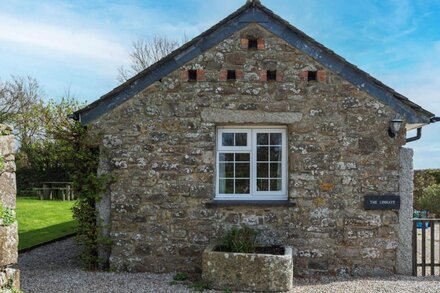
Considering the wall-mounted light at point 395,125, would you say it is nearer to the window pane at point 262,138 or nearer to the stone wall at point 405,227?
the stone wall at point 405,227

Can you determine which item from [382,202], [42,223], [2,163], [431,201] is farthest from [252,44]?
[431,201]

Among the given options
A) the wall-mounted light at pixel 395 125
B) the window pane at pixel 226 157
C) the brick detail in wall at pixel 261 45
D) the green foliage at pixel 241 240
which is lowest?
the green foliage at pixel 241 240

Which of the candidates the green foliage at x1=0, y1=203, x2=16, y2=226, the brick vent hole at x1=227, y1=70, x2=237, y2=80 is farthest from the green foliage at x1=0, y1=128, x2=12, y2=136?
the brick vent hole at x1=227, y1=70, x2=237, y2=80

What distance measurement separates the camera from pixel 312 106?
8.55 m

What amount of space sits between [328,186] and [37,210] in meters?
14.8

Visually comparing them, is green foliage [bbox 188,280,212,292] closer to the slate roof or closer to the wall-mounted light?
the slate roof

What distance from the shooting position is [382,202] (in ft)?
27.6

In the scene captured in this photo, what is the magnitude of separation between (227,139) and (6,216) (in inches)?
171

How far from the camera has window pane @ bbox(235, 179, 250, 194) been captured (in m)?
8.73

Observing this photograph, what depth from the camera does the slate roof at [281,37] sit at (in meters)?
8.54

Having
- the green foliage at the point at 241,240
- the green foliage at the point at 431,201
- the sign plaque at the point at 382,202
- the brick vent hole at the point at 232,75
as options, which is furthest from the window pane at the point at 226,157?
the green foliage at the point at 431,201

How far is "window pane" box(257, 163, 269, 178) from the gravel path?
6.73ft

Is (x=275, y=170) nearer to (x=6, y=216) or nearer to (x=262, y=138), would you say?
(x=262, y=138)

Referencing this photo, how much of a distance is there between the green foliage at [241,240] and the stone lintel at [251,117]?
6.69 feet
